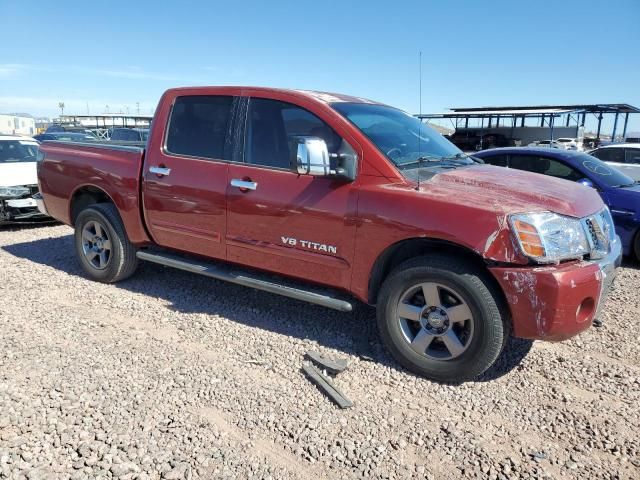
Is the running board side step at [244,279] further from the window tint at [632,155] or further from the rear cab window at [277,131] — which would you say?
the window tint at [632,155]

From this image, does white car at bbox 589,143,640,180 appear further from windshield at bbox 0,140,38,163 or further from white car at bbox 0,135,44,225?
windshield at bbox 0,140,38,163

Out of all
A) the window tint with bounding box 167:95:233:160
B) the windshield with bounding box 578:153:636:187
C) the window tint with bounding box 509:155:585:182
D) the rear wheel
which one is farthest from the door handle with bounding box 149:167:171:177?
the rear wheel

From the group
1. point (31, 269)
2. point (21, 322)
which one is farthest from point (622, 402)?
point (31, 269)

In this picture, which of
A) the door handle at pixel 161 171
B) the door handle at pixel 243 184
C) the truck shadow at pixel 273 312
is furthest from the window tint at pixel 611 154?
the door handle at pixel 161 171

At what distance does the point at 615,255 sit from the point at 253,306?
2.98 meters

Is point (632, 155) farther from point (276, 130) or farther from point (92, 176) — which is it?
point (92, 176)

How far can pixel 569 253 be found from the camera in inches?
121

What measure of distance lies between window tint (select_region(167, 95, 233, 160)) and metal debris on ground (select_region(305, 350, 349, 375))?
180 cm

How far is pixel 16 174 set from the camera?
8.05 metres

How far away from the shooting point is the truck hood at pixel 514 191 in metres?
3.15

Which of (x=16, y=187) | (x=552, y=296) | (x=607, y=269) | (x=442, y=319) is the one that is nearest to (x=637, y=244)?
(x=607, y=269)

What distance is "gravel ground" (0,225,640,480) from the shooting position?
2559 millimetres

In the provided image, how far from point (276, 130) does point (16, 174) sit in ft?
19.8

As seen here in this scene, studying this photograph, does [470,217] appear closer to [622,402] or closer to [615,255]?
[615,255]
